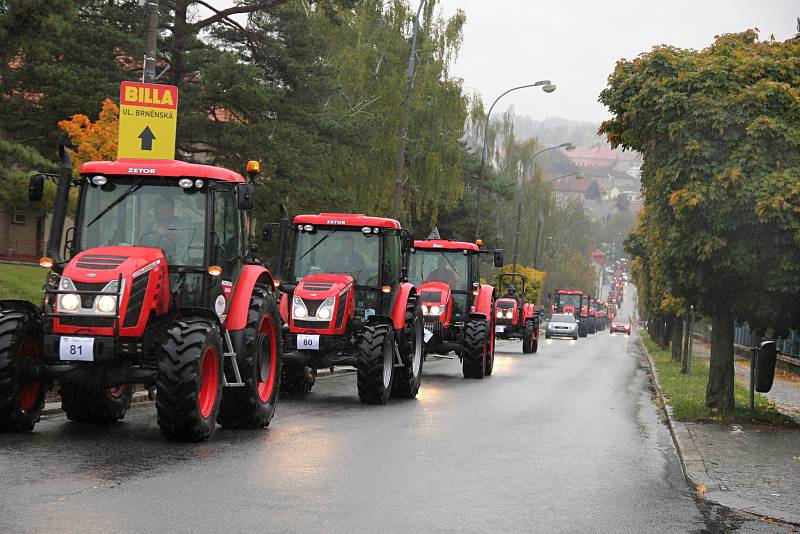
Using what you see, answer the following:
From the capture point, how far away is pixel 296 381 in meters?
18.3

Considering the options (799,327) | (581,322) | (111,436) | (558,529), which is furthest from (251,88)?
(581,322)

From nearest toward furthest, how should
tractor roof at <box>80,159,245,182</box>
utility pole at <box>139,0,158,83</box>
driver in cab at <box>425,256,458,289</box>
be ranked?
tractor roof at <box>80,159,245,182</box> → utility pole at <box>139,0,158,83</box> → driver in cab at <box>425,256,458,289</box>

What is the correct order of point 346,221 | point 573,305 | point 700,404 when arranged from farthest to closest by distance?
point 573,305 < point 700,404 < point 346,221

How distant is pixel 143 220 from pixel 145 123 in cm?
344

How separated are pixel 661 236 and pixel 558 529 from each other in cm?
968

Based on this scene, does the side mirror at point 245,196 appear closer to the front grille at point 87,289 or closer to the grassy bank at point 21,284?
the front grille at point 87,289

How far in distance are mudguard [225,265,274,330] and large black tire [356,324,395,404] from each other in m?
3.49

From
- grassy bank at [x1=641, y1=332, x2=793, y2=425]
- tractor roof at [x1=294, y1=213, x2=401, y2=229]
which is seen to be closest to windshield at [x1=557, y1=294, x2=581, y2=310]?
grassy bank at [x1=641, y1=332, x2=793, y2=425]

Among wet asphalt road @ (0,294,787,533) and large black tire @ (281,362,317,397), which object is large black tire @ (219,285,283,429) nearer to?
wet asphalt road @ (0,294,787,533)

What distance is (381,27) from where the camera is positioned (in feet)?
160

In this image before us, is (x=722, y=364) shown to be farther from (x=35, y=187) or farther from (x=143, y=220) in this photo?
(x=35, y=187)

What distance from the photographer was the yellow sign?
14.8 m

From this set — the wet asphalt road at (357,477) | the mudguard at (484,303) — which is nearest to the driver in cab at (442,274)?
the mudguard at (484,303)

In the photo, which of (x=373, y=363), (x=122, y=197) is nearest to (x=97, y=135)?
(x=373, y=363)
